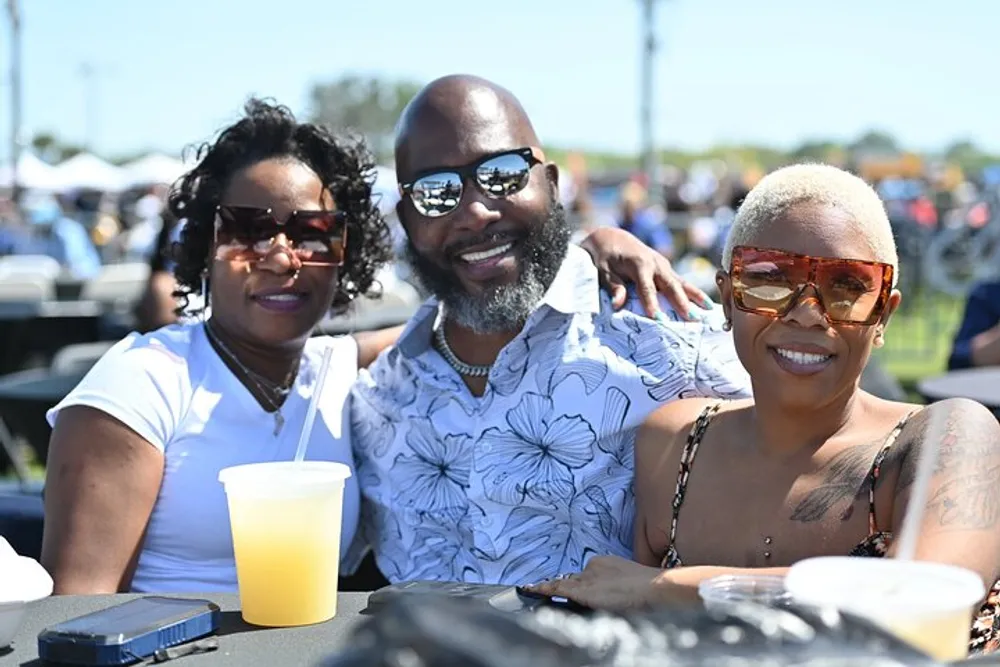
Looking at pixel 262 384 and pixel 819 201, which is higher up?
pixel 819 201

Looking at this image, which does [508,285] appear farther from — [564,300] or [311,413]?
[311,413]

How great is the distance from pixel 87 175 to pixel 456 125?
24257 millimetres

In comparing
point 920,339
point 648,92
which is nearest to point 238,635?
point 920,339

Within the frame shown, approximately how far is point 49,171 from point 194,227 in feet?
76.3

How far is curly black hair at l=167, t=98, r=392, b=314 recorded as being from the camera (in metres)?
3.26

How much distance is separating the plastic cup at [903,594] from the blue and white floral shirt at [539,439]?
4.78 feet

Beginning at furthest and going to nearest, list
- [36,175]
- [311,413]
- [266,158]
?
[36,175] < [266,158] < [311,413]

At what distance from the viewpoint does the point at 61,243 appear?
15.5m

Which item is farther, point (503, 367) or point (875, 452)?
point (503, 367)

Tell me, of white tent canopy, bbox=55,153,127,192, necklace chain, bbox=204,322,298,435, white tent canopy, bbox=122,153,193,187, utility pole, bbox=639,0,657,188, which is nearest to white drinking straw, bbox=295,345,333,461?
necklace chain, bbox=204,322,298,435

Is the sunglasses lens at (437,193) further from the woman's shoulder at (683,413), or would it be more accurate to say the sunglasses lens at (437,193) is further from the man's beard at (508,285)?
the woman's shoulder at (683,413)

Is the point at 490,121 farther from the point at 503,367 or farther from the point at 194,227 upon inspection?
the point at 194,227

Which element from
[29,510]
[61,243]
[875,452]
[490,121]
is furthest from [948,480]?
[61,243]

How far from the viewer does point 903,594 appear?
136 cm
